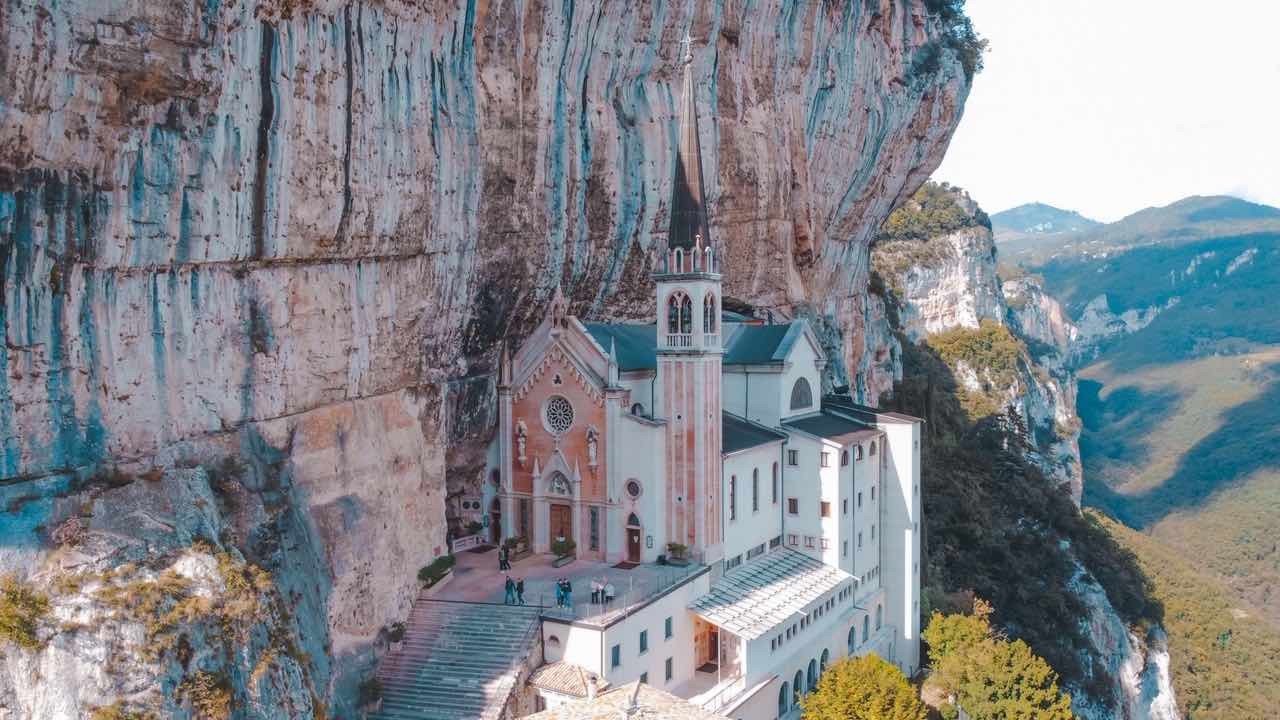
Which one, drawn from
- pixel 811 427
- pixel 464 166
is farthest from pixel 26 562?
pixel 811 427

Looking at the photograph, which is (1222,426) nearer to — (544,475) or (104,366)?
(544,475)

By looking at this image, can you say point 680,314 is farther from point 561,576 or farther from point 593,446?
point 561,576

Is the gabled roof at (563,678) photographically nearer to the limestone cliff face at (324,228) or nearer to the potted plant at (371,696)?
the potted plant at (371,696)

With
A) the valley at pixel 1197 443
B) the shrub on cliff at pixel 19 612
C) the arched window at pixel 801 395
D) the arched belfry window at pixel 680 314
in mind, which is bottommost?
the valley at pixel 1197 443

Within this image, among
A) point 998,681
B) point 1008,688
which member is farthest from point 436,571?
point 1008,688

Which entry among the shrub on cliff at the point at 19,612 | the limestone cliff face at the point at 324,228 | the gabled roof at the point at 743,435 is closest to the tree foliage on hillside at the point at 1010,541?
the gabled roof at the point at 743,435

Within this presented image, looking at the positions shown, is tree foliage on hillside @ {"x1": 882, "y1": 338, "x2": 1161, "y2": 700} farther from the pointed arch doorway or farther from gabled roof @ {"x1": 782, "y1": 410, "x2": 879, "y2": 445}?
the pointed arch doorway
